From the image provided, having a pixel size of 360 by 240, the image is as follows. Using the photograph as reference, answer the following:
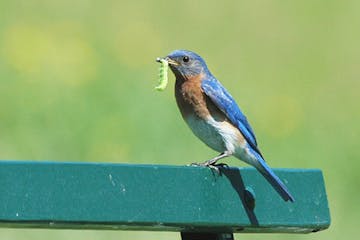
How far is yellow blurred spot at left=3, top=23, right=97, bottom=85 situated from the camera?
12.0 meters

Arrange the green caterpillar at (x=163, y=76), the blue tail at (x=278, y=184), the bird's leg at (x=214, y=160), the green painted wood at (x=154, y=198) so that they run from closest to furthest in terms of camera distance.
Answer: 1. the green painted wood at (x=154, y=198)
2. the blue tail at (x=278, y=184)
3. the bird's leg at (x=214, y=160)
4. the green caterpillar at (x=163, y=76)

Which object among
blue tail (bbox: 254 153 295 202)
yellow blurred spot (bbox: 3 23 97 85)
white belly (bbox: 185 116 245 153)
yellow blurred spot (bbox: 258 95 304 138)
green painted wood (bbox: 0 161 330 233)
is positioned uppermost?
yellow blurred spot (bbox: 3 23 97 85)

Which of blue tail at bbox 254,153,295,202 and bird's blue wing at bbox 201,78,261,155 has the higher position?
bird's blue wing at bbox 201,78,261,155

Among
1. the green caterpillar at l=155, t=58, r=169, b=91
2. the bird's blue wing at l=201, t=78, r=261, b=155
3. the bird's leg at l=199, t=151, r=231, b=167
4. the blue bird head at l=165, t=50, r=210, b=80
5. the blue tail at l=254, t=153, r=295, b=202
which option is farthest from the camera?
the blue bird head at l=165, t=50, r=210, b=80

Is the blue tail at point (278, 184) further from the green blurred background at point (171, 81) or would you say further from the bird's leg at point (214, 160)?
the green blurred background at point (171, 81)

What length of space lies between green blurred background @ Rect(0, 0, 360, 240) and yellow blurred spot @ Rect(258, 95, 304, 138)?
1 centimetres

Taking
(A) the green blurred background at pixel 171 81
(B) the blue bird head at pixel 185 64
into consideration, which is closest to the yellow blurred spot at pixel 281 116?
(A) the green blurred background at pixel 171 81

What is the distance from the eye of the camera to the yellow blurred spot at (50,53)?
471 inches

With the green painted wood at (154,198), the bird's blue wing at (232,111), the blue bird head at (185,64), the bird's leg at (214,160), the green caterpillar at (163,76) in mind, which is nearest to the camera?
the green painted wood at (154,198)

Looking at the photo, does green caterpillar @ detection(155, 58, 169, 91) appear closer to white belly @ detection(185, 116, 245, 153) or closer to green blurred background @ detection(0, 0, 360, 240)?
white belly @ detection(185, 116, 245, 153)

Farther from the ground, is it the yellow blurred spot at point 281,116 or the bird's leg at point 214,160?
the yellow blurred spot at point 281,116

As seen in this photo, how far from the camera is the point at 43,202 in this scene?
232 inches

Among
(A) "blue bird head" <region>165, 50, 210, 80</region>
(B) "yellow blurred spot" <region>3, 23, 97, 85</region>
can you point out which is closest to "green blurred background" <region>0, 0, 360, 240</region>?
(B) "yellow blurred spot" <region>3, 23, 97, 85</region>

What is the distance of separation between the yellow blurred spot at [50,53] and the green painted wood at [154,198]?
5265 millimetres
